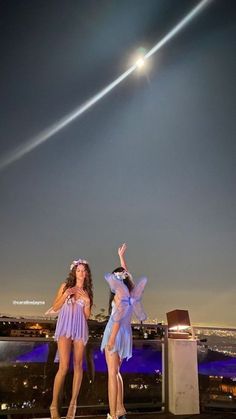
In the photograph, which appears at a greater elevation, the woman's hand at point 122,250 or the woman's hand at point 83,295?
the woman's hand at point 122,250

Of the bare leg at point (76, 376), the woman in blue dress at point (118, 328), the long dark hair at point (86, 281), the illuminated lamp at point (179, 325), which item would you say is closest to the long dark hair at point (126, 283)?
the woman in blue dress at point (118, 328)

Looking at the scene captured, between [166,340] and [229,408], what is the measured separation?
128cm

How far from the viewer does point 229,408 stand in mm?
4707

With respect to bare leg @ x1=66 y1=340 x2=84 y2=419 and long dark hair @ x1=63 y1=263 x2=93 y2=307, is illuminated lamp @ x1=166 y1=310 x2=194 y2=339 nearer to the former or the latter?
long dark hair @ x1=63 y1=263 x2=93 y2=307

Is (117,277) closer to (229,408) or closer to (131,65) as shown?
(229,408)

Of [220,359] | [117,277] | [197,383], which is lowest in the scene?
[197,383]

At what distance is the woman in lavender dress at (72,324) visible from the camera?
3533 millimetres

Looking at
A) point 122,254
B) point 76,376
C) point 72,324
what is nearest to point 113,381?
point 76,376

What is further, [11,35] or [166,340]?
[11,35]

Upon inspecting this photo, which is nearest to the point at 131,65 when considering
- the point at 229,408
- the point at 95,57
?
the point at 95,57

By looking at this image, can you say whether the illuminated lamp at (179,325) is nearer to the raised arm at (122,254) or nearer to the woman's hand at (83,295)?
the raised arm at (122,254)

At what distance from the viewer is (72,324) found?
3643 millimetres

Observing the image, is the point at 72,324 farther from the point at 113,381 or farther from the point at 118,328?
the point at 113,381

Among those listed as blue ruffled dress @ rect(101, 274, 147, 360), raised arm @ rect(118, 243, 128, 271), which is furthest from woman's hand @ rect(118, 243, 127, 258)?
blue ruffled dress @ rect(101, 274, 147, 360)
